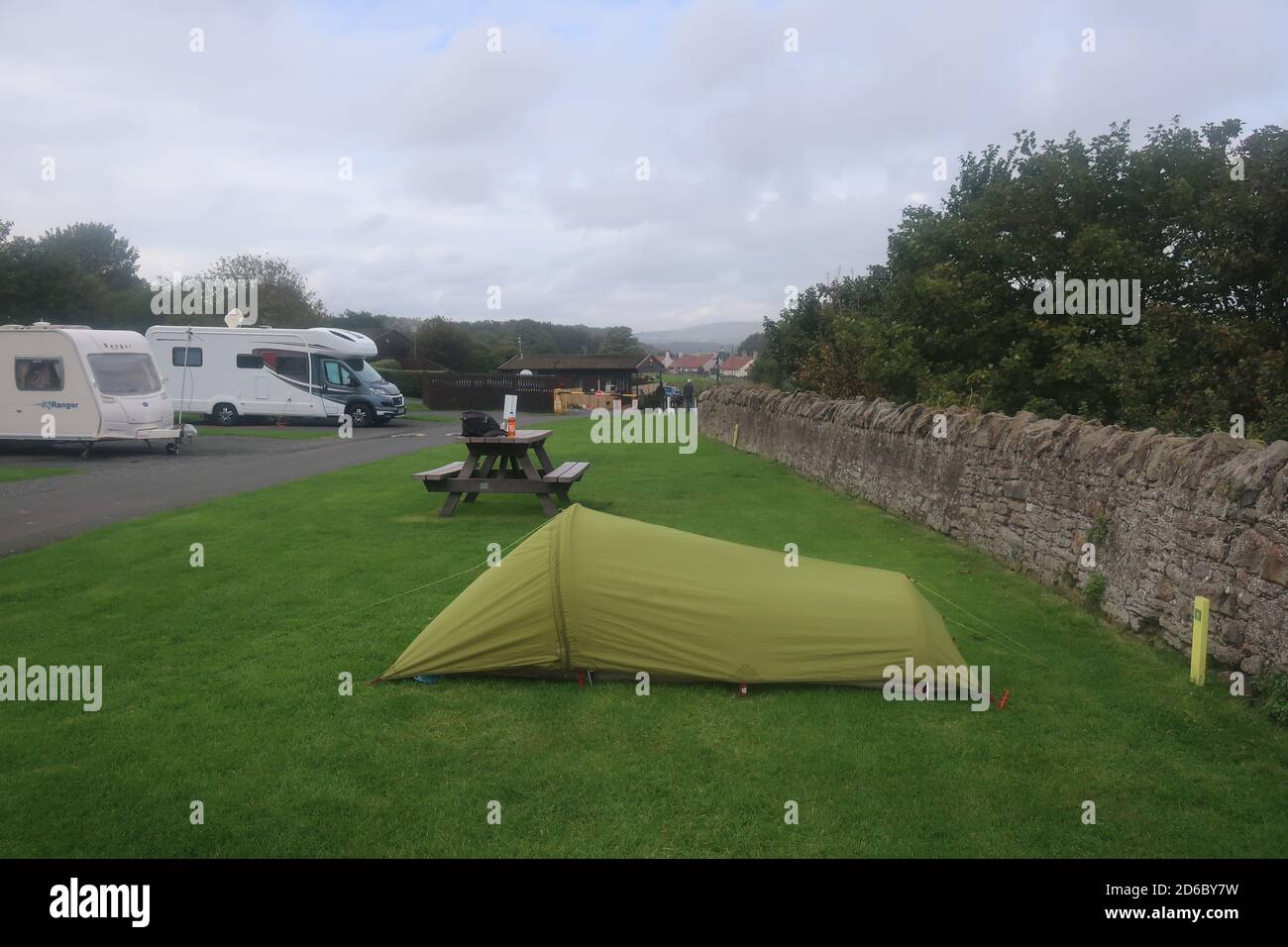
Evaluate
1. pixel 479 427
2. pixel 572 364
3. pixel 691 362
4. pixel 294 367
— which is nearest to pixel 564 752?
pixel 479 427

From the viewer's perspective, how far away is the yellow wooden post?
261 inches

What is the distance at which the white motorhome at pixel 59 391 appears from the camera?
21062 mm

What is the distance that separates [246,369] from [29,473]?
14.6 meters

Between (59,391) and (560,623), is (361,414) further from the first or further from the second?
(560,623)

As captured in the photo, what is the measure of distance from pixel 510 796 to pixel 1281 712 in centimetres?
464

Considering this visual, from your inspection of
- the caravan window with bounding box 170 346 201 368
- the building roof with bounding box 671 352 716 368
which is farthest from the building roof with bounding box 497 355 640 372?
the building roof with bounding box 671 352 716 368

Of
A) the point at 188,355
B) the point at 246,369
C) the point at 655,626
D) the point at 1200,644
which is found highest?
the point at 188,355

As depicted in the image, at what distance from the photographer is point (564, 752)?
5484 mm

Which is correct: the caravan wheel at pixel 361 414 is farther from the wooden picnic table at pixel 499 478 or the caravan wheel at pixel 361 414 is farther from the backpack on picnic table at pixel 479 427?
the backpack on picnic table at pixel 479 427

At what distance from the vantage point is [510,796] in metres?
4.93

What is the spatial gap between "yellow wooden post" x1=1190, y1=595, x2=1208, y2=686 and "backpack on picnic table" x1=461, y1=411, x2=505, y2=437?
9.37 metres

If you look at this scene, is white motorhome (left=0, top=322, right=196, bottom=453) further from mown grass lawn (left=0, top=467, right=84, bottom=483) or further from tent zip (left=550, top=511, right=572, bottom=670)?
tent zip (left=550, top=511, right=572, bottom=670)

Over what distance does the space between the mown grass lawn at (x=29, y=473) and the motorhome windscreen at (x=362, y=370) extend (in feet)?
49.8
